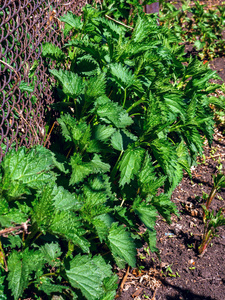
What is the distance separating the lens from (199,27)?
5594 millimetres

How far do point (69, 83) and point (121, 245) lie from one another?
4.08 ft

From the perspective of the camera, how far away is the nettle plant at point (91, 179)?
1.74m

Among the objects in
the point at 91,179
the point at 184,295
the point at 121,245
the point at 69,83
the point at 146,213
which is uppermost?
the point at 69,83

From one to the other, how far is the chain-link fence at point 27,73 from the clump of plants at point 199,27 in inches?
119

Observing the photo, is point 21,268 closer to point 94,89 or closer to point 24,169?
point 24,169

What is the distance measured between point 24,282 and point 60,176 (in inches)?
34.7

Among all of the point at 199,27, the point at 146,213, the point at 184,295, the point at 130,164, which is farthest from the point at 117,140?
the point at 199,27

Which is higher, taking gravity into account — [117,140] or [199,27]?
[199,27]

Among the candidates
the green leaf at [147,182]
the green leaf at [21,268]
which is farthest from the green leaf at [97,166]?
the green leaf at [21,268]

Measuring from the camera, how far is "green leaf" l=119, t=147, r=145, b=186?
227 centimetres

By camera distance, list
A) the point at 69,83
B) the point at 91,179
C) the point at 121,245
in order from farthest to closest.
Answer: the point at 69,83
the point at 91,179
the point at 121,245

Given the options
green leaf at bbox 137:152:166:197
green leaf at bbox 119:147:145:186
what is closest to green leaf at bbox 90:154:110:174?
green leaf at bbox 119:147:145:186

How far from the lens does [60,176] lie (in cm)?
234

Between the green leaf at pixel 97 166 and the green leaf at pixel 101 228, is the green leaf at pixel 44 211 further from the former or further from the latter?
the green leaf at pixel 97 166
